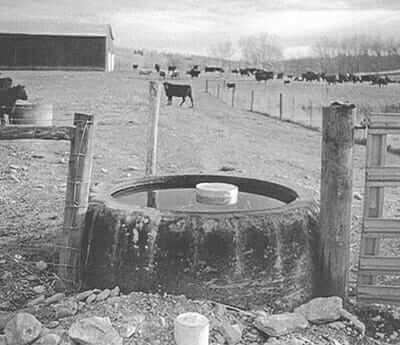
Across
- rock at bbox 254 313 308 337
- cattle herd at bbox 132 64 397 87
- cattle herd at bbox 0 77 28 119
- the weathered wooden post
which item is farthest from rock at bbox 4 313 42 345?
cattle herd at bbox 132 64 397 87

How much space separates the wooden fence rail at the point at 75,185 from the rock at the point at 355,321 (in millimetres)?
2057

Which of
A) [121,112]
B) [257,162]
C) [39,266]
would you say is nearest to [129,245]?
[39,266]

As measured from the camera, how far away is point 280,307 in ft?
12.9

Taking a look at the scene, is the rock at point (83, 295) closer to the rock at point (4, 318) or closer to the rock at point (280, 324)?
the rock at point (4, 318)

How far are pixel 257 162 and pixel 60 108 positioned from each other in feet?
27.6

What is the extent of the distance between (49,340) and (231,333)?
113 centimetres

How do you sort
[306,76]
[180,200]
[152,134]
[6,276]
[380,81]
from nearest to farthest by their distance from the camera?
[6,276], [180,200], [152,134], [380,81], [306,76]

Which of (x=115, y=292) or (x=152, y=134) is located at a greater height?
(x=152, y=134)

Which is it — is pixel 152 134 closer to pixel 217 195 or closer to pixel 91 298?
pixel 217 195

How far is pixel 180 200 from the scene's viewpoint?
199 inches

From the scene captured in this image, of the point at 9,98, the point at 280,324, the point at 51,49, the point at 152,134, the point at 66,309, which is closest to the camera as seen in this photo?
the point at 280,324

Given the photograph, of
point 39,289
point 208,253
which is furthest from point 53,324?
point 208,253

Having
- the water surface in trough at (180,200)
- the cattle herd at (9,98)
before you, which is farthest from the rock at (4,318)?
the cattle herd at (9,98)

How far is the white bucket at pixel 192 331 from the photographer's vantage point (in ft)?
10.0
